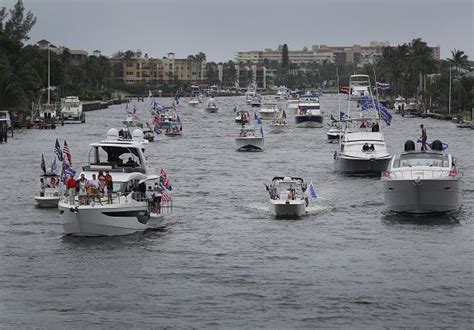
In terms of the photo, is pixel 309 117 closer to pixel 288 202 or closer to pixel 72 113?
pixel 72 113

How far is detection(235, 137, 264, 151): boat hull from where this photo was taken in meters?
101

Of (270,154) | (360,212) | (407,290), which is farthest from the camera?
(270,154)

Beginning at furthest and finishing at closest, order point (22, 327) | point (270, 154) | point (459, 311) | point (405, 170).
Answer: point (270, 154) → point (405, 170) → point (459, 311) → point (22, 327)

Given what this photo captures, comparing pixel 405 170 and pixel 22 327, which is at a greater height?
pixel 405 170

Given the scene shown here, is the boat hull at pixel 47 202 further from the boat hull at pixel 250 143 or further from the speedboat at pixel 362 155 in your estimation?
the boat hull at pixel 250 143

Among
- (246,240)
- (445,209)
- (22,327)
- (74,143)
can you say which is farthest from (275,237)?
(74,143)

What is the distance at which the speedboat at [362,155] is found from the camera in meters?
73.9

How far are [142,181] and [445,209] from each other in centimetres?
1585

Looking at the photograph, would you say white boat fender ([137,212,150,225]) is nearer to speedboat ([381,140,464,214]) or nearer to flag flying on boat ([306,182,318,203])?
flag flying on boat ([306,182,318,203])

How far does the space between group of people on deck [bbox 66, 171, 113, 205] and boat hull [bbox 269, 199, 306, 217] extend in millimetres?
10023

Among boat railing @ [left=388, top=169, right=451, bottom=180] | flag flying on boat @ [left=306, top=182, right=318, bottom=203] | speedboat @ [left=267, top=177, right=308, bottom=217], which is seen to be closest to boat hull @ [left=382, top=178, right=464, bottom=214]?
boat railing @ [left=388, top=169, right=451, bottom=180]

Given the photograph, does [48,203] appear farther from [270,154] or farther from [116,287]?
[270,154]

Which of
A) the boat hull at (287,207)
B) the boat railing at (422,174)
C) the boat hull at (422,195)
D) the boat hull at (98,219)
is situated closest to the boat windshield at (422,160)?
the boat railing at (422,174)

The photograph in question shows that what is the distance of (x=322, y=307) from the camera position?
35.2 meters
